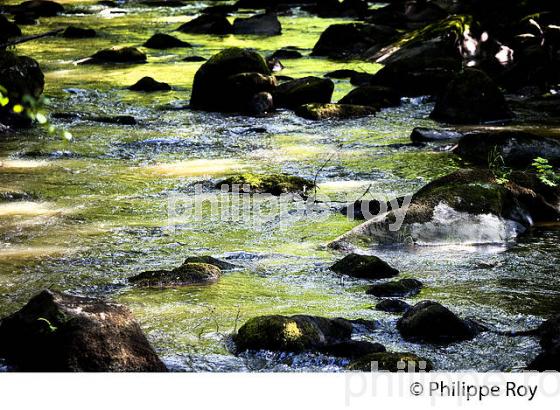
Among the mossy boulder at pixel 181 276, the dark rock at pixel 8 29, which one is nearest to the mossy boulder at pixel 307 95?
the mossy boulder at pixel 181 276

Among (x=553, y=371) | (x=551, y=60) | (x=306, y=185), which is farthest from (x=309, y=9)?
(x=553, y=371)

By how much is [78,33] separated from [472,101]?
1238 cm

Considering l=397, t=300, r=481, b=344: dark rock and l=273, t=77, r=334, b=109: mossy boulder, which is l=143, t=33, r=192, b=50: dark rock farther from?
l=397, t=300, r=481, b=344: dark rock

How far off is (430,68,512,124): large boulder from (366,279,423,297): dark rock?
6852 mm

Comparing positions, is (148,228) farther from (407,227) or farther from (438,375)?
(438,375)

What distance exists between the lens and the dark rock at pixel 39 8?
2708 centimetres

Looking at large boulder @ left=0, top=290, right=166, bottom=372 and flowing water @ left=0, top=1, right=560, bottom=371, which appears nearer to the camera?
large boulder @ left=0, top=290, right=166, bottom=372

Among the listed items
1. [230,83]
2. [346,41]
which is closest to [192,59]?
[346,41]

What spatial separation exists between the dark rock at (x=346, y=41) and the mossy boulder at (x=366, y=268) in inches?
510

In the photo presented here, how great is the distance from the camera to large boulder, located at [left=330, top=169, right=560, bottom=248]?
8.03 m

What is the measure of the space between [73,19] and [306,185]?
17959 mm

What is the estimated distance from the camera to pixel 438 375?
4.72 meters

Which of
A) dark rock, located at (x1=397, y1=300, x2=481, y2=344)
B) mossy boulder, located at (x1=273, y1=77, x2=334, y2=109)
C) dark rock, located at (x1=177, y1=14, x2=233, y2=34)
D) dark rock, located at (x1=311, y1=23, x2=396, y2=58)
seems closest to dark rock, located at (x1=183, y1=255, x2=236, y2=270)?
dark rock, located at (x1=397, y1=300, x2=481, y2=344)

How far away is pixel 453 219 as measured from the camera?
318 inches
